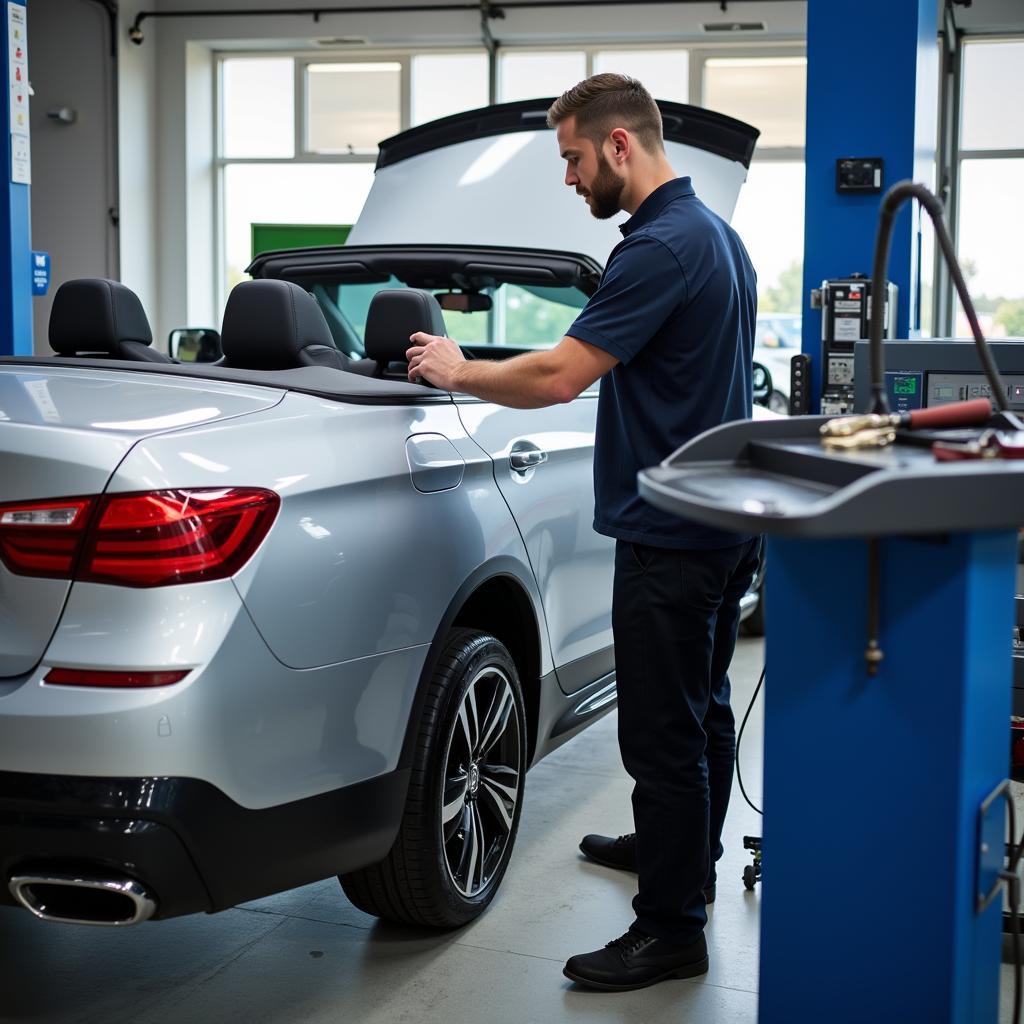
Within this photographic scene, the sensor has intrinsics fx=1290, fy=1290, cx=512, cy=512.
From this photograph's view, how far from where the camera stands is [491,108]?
4.25 metres

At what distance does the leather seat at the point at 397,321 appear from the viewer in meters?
2.76

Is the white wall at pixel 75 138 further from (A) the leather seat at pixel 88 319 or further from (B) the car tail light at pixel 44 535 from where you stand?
(B) the car tail light at pixel 44 535

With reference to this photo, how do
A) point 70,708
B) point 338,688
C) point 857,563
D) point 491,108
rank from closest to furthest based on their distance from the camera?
point 857,563 → point 70,708 → point 338,688 → point 491,108

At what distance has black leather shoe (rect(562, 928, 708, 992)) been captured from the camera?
2.56 meters

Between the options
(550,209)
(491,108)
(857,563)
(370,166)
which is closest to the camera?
(857,563)

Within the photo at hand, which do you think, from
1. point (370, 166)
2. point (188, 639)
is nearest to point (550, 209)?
point (188, 639)

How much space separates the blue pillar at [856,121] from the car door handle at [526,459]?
32.4 inches

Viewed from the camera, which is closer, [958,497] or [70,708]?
[958,497]

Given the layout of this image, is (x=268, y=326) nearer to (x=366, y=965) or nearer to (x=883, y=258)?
(x=366, y=965)

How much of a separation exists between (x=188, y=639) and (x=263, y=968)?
3.35 feet

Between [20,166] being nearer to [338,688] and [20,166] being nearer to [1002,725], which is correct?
[338,688]

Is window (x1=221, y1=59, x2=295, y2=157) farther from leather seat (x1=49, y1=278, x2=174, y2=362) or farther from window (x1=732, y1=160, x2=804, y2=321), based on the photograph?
leather seat (x1=49, y1=278, x2=174, y2=362)

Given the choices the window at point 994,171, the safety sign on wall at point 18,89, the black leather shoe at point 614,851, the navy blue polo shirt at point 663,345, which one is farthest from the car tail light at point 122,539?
the window at point 994,171

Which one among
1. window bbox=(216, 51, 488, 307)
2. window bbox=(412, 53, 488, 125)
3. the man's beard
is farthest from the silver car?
window bbox=(216, 51, 488, 307)
